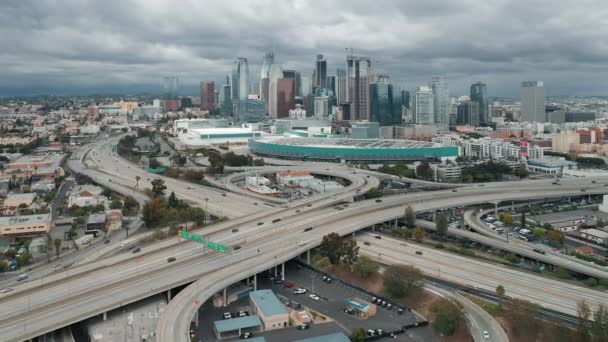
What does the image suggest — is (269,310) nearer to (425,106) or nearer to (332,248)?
(332,248)

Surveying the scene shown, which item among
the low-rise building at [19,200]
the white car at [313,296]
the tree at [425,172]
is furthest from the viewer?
the tree at [425,172]

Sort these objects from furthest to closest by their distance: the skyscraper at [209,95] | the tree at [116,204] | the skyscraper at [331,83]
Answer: the skyscraper at [209,95] < the skyscraper at [331,83] < the tree at [116,204]

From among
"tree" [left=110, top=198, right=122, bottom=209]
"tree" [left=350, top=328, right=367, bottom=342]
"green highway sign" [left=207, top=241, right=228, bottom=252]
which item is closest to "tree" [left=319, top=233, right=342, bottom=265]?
"green highway sign" [left=207, top=241, right=228, bottom=252]

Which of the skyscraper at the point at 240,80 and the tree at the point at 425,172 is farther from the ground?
the skyscraper at the point at 240,80

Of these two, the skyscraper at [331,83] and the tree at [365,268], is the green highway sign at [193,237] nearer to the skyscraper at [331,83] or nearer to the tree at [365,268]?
the tree at [365,268]

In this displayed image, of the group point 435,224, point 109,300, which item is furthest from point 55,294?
point 435,224

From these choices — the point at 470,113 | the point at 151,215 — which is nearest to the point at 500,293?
the point at 151,215

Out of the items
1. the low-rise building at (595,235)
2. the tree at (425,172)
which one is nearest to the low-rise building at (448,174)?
the tree at (425,172)
